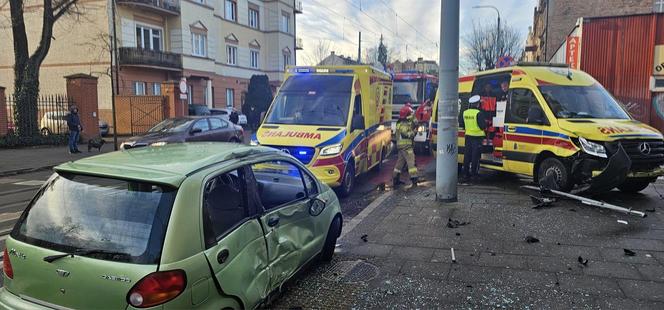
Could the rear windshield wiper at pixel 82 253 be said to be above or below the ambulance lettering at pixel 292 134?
below

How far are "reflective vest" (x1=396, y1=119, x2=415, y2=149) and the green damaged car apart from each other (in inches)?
266

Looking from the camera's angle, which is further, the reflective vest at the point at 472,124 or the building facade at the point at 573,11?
the building facade at the point at 573,11

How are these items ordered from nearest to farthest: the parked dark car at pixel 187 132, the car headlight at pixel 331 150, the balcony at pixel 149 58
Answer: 1. the car headlight at pixel 331 150
2. the parked dark car at pixel 187 132
3. the balcony at pixel 149 58

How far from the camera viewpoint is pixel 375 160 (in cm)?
1141

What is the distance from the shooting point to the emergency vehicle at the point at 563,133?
7445mm

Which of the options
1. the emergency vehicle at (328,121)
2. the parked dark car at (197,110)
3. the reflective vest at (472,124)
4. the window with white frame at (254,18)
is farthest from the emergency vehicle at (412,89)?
the window with white frame at (254,18)

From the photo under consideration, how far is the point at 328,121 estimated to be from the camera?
945cm

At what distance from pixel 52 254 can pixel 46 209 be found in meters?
0.37

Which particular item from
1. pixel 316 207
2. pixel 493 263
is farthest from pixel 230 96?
pixel 493 263

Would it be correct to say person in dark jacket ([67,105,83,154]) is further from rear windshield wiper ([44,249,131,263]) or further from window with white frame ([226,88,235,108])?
window with white frame ([226,88,235,108])

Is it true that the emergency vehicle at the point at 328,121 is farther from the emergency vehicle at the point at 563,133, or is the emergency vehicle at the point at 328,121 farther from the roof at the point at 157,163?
the roof at the point at 157,163

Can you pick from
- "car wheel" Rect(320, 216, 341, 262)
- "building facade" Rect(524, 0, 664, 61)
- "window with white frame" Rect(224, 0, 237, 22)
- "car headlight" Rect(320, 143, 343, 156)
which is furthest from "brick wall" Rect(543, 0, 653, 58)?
"car wheel" Rect(320, 216, 341, 262)

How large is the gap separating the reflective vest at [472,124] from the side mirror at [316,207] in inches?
232

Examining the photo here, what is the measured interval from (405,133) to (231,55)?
1342 inches
